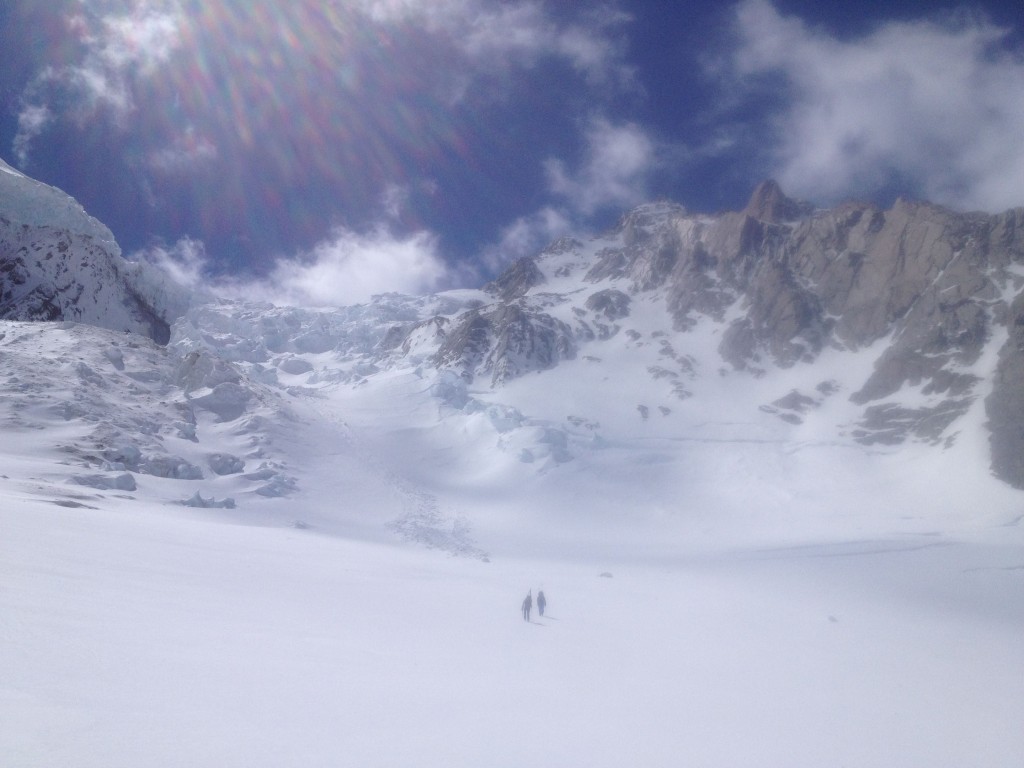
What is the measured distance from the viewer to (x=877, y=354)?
106938 mm

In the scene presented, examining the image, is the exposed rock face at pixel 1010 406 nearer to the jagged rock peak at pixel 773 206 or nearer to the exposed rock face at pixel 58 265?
the jagged rock peak at pixel 773 206

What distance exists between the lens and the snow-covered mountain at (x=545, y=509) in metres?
8.38

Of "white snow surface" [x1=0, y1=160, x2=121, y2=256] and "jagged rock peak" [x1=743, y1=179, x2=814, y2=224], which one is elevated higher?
"jagged rock peak" [x1=743, y1=179, x2=814, y2=224]

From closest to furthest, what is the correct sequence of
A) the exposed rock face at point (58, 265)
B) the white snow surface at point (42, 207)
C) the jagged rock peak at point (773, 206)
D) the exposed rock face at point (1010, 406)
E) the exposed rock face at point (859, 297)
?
1. the exposed rock face at point (58, 265)
2. the white snow surface at point (42, 207)
3. the exposed rock face at point (1010, 406)
4. the exposed rock face at point (859, 297)
5. the jagged rock peak at point (773, 206)

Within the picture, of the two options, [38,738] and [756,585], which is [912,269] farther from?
[38,738]

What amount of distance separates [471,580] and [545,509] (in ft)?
125

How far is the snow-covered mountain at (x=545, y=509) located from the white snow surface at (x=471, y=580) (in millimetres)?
Result: 120

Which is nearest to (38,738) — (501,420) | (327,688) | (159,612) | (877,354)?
(327,688)

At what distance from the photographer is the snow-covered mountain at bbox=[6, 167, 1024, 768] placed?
8383mm

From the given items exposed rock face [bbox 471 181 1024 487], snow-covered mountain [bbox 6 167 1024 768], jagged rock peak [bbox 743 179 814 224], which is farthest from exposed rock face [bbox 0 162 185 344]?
jagged rock peak [bbox 743 179 814 224]

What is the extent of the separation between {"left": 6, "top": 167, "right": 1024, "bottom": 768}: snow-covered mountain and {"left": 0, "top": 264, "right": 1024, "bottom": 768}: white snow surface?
4.7 inches

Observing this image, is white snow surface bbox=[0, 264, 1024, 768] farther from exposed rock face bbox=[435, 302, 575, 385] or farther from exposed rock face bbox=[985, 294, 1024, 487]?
exposed rock face bbox=[435, 302, 575, 385]

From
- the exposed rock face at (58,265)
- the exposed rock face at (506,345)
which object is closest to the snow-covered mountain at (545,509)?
the exposed rock face at (58,265)

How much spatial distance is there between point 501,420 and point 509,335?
38.0 meters
